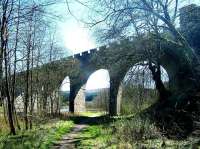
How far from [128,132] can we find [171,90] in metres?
10.6

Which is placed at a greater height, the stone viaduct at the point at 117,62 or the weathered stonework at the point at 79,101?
the stone viaduct at the point at 117,62

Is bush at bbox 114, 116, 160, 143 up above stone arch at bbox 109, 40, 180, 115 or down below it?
below

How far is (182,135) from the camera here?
15.3 metres

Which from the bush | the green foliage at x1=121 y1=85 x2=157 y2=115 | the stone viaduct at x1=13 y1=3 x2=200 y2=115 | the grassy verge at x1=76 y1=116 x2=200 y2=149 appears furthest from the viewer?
the green foliage at x1=121 y1=85 x2=157 y2=115

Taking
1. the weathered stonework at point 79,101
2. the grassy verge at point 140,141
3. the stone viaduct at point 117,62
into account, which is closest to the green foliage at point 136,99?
the stone viaduct at point 117,62

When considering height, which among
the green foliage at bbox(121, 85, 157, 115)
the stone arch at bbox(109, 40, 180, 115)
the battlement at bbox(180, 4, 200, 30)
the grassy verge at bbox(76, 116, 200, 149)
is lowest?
the grassy verge at bbox(76, 116, 200, 149)

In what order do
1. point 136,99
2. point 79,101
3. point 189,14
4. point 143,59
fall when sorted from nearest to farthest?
point 189,14 < point 143,59 < point 136,99 < point 79,101

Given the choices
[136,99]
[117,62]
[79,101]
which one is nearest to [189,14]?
[117,62]

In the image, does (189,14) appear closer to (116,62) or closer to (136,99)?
(116,62)

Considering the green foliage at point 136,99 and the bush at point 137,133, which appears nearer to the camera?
the bush at point 137,133

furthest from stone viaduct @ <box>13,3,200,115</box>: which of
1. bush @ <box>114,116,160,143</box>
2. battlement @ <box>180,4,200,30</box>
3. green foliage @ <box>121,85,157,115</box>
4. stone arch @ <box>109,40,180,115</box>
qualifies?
bush @ <box>114,116,160,143</box>

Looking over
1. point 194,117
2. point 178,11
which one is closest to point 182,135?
point 194,117

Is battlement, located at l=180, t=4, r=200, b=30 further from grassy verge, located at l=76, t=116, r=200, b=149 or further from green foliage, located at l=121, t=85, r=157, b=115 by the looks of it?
green foliage, located at l=121, t=85, r=157, b=115

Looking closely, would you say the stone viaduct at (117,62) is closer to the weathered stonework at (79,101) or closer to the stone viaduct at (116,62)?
the stone viaduct at (116,62)
